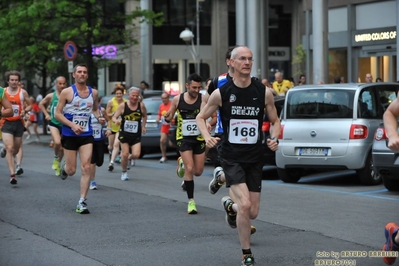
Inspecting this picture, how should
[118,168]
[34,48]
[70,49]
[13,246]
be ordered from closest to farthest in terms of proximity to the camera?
[13,246] → [118,168] → [70,49] → [34,48]

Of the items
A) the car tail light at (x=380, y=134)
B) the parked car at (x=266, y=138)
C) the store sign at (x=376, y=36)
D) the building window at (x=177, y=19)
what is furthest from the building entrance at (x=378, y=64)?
the building window at (x=177, y=19)

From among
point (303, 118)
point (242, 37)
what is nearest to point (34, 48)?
point (242, 37)

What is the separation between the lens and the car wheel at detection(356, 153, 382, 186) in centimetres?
1499

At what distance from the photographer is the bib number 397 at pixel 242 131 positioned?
26.7 feet

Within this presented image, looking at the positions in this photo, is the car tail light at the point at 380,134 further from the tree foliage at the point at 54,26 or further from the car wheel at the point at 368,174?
the tree foliage at the point at 54,26

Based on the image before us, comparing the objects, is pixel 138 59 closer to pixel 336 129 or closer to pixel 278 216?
pixel 336 129

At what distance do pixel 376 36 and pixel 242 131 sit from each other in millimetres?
23460

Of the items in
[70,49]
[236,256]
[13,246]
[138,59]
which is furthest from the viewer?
[138,59]

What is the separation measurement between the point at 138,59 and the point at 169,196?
122ft

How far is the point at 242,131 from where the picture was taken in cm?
813

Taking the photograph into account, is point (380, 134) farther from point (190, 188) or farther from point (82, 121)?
point (82, 121)

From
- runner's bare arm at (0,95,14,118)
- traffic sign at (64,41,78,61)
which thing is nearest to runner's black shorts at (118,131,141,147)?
runner's bare arm at (0,95,14,118)

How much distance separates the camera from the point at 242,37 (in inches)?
1208

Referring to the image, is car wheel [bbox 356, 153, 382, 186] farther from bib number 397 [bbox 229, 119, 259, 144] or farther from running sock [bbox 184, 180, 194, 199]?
bib number 397 [bbox 229, 119, 259, 144]
